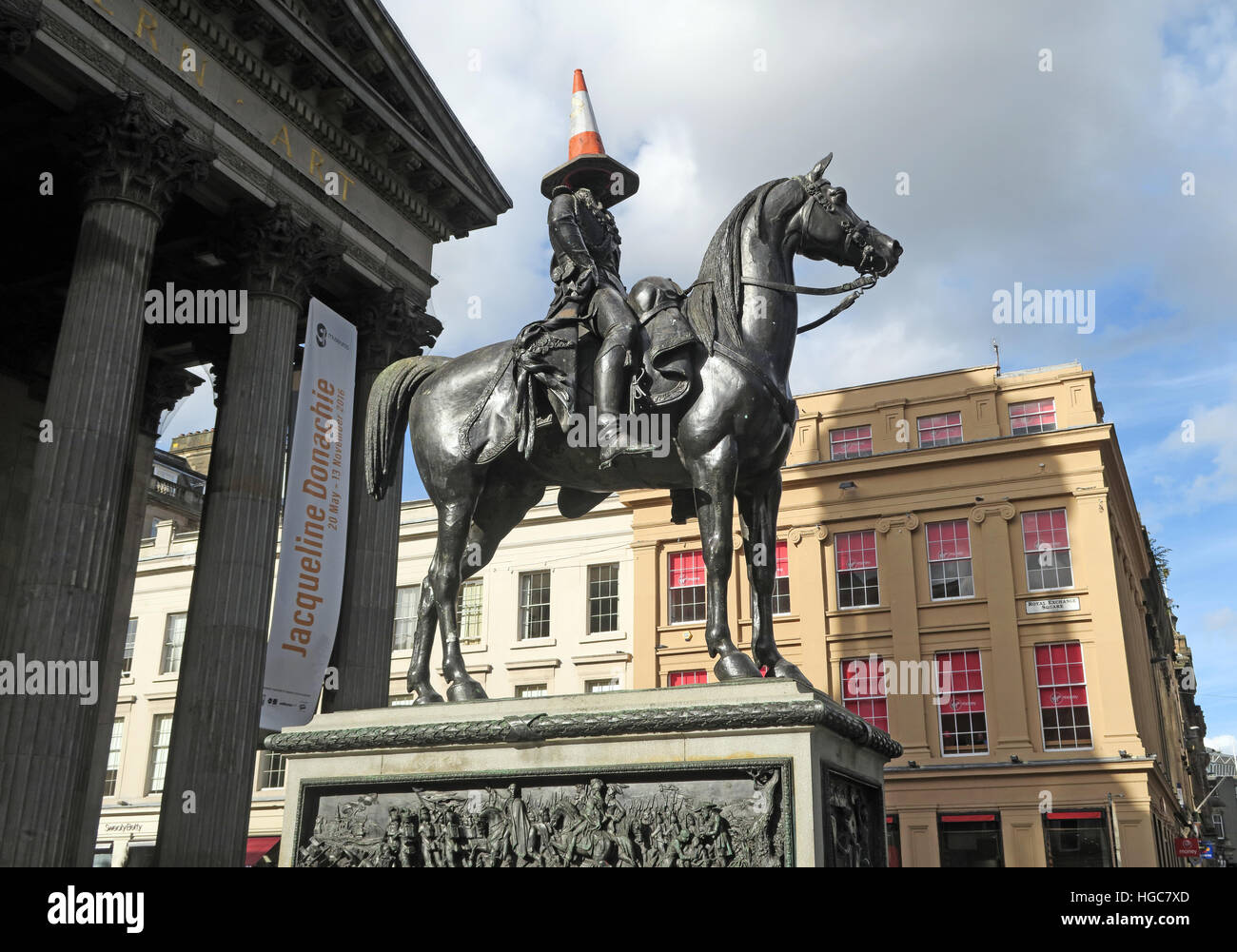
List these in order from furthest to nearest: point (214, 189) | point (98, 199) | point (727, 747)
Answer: point (214, 189)
point (98, 199)
point (727, 747)

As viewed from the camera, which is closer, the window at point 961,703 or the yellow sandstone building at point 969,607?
the yellow sandstone building at point 969,607

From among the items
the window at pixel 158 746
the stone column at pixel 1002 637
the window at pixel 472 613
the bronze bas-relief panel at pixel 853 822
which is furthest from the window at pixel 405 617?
the bronze bas-relief panel at pixel 853 822

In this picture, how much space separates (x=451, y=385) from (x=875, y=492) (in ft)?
106

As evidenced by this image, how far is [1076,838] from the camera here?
1325 inches

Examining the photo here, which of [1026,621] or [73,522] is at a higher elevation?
[1026,621]

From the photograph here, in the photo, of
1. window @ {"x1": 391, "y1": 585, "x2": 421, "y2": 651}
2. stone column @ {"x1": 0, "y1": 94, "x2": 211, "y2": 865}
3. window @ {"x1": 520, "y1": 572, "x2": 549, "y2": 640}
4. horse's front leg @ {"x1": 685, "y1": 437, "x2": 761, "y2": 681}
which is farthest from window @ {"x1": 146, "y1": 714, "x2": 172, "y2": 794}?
horse's front leg @ {"x1": 685, "y1": 437, "x2": 761, "y2": 681}

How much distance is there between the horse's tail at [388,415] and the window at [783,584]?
101ft

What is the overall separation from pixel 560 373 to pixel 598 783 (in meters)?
2.90

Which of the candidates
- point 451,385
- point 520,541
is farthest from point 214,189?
point 520,541

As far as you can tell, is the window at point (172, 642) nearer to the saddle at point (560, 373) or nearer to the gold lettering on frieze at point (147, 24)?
the gold lettering on frieze at point (147, 24)

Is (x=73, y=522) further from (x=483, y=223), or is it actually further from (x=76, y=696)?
(x=483, y=223)

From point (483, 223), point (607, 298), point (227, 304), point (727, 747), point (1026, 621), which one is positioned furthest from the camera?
point (1026, 621)

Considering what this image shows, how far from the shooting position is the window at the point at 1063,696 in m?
34.5

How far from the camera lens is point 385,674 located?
2145cm
